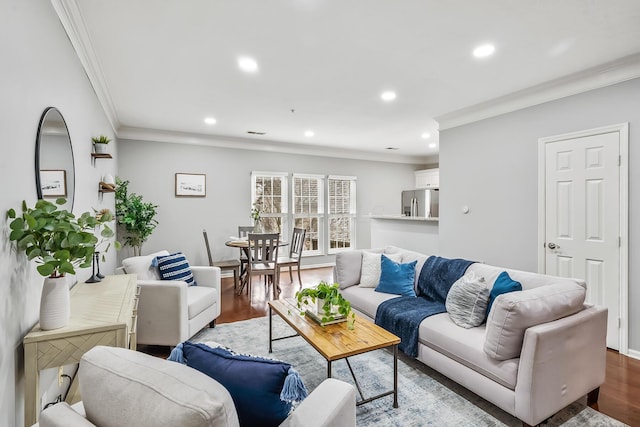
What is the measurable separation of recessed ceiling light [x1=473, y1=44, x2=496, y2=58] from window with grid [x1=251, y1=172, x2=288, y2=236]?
444cm

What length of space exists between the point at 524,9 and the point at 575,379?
2.41m

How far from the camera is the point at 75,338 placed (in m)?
1.48

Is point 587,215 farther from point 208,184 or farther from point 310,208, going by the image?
point 208,184

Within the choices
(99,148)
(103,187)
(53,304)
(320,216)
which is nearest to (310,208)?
(320,216)

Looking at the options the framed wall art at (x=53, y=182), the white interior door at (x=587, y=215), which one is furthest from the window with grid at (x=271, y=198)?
the white interior door at (x=587, y=215)

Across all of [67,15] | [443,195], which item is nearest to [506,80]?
[443,195]

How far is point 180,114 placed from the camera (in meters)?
4.59

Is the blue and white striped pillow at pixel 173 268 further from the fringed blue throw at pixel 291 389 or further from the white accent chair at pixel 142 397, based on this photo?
the fringed blue throw at pixel 291 389

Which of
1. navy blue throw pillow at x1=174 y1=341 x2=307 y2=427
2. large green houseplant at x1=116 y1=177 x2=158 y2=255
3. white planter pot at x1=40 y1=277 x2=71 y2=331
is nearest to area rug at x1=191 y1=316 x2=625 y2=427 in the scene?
navy blue throw pillow at x1=174 y1=341 x2=307 y2=427

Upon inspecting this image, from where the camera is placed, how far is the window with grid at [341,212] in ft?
24.0

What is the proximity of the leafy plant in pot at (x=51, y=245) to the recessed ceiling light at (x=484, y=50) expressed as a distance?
3065 millimetres

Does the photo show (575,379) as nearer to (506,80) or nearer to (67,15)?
(506,80)

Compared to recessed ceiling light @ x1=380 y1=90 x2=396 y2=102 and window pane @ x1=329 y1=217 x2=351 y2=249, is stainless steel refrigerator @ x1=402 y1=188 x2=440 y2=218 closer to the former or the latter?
window pane @ x1=329 y1=217 x2=351 y2=249

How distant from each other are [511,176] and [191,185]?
5.02 meters
